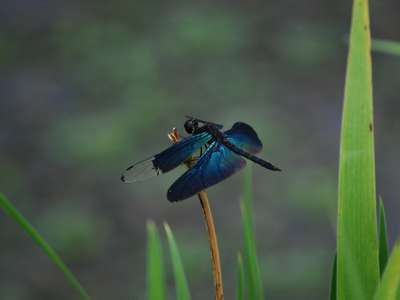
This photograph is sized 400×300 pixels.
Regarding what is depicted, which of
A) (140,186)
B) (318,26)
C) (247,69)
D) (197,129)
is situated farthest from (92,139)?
(197,129)

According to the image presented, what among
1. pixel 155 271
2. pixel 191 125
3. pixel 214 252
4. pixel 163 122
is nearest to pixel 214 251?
pixel 214 252

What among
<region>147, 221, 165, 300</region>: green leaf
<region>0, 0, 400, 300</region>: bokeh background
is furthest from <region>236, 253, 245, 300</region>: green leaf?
<region>0, 0, 400, 300</region>: bokeh background

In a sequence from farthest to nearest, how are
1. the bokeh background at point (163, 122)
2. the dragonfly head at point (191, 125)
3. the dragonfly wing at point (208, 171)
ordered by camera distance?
1. the bokeh background at point (163, 122)
2. the dragonfly head at point (191, 125)
3. the dragonfly wing at point (208, 171)

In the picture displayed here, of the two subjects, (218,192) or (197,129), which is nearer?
(197,129)

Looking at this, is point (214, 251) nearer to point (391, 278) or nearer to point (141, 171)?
point (391, 278)

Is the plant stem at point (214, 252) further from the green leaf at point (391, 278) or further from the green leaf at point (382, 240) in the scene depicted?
the green leaf at point (382, 240)

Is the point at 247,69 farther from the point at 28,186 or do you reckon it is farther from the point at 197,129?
the point at 197,129

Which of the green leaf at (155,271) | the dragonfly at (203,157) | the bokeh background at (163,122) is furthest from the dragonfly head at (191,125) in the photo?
the bokeh background at (163,122)

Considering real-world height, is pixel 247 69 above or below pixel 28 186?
A: above
